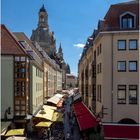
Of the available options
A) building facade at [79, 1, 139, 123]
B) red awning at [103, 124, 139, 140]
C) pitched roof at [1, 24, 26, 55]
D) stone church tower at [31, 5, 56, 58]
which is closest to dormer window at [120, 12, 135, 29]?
building facade at [79, 1, 139, 123]

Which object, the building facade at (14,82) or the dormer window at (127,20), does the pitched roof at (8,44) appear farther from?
the dormer window at (127,20)

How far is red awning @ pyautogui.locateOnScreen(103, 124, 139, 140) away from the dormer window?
1044 centimetres

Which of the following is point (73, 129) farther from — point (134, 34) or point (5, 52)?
→ point (134, 34)

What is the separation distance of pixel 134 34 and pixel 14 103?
1696cm

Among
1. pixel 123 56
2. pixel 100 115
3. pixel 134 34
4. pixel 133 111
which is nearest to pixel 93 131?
pixel 100 115

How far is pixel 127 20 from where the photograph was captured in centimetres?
3747

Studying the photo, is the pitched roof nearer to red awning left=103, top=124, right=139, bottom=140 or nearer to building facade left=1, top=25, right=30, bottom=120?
building facade left=1, top=25, right=30, bottom=120

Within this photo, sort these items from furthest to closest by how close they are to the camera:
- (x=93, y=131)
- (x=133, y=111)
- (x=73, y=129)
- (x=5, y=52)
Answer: (x=73, y=129)
(x=5, y=52)
(x=93, y=131)
(x=133, y=111)

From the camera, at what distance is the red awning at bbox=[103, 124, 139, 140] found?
32.8 metres

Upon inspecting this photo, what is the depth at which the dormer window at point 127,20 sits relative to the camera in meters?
37.0

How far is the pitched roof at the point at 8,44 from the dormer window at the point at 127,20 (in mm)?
12897

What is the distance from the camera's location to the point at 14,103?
4306 centimetres

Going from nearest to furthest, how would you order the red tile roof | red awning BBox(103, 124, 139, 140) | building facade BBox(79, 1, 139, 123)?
red awning BBox(103, 124, 139, 140) → building facade BBox(79, 1, 139, 123) → the red tile roof

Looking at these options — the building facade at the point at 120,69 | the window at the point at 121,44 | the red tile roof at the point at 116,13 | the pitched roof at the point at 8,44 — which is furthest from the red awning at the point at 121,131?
the pitched roof at the point at 8,44
